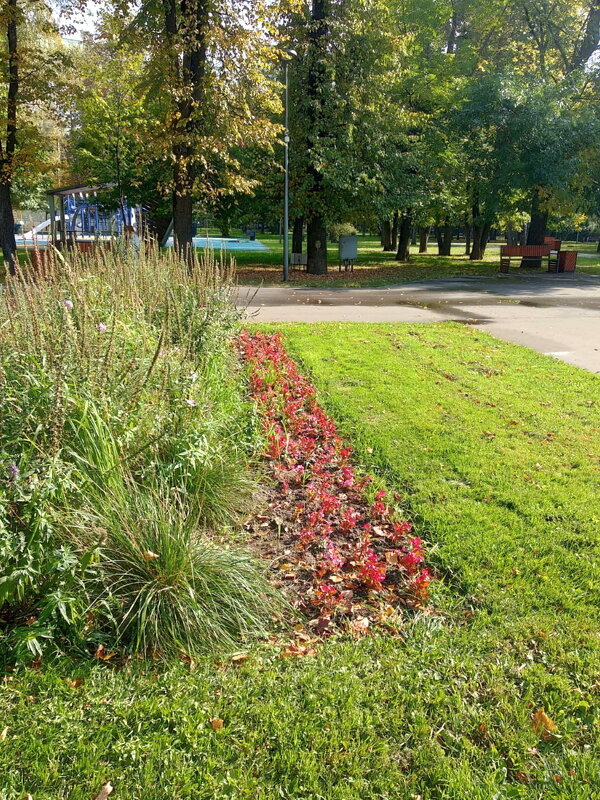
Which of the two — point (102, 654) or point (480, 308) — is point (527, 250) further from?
point (102, 654)

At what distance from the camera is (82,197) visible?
99.8 ft

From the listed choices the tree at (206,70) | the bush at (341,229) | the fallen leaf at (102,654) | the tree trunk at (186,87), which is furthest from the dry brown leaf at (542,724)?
the bush at (341,229)

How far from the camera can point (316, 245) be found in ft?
73.7

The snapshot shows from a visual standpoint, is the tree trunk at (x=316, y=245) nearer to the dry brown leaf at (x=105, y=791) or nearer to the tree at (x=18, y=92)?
the tree at (x=18, y=92)

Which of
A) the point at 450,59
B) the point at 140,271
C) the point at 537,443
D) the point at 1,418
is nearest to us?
the point at 1,418

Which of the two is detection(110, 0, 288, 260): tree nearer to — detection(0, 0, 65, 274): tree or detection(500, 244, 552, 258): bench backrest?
detection(0, 0, 65, 274): tree

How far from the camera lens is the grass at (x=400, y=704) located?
2221mm

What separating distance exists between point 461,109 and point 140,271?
839 inches

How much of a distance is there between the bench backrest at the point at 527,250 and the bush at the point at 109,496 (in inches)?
890

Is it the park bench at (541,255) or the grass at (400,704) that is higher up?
the park bench at (541,255)

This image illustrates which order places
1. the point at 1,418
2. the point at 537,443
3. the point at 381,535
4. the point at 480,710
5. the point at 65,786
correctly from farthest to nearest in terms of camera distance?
the point at 537,443
the point at 381,535
the point at 1,418
the point at 480,710
the point at 65,786

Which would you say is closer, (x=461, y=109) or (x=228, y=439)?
(x=228, y=439)

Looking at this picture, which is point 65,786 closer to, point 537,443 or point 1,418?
point 1,418

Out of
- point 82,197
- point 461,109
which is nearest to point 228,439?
point 461,109
